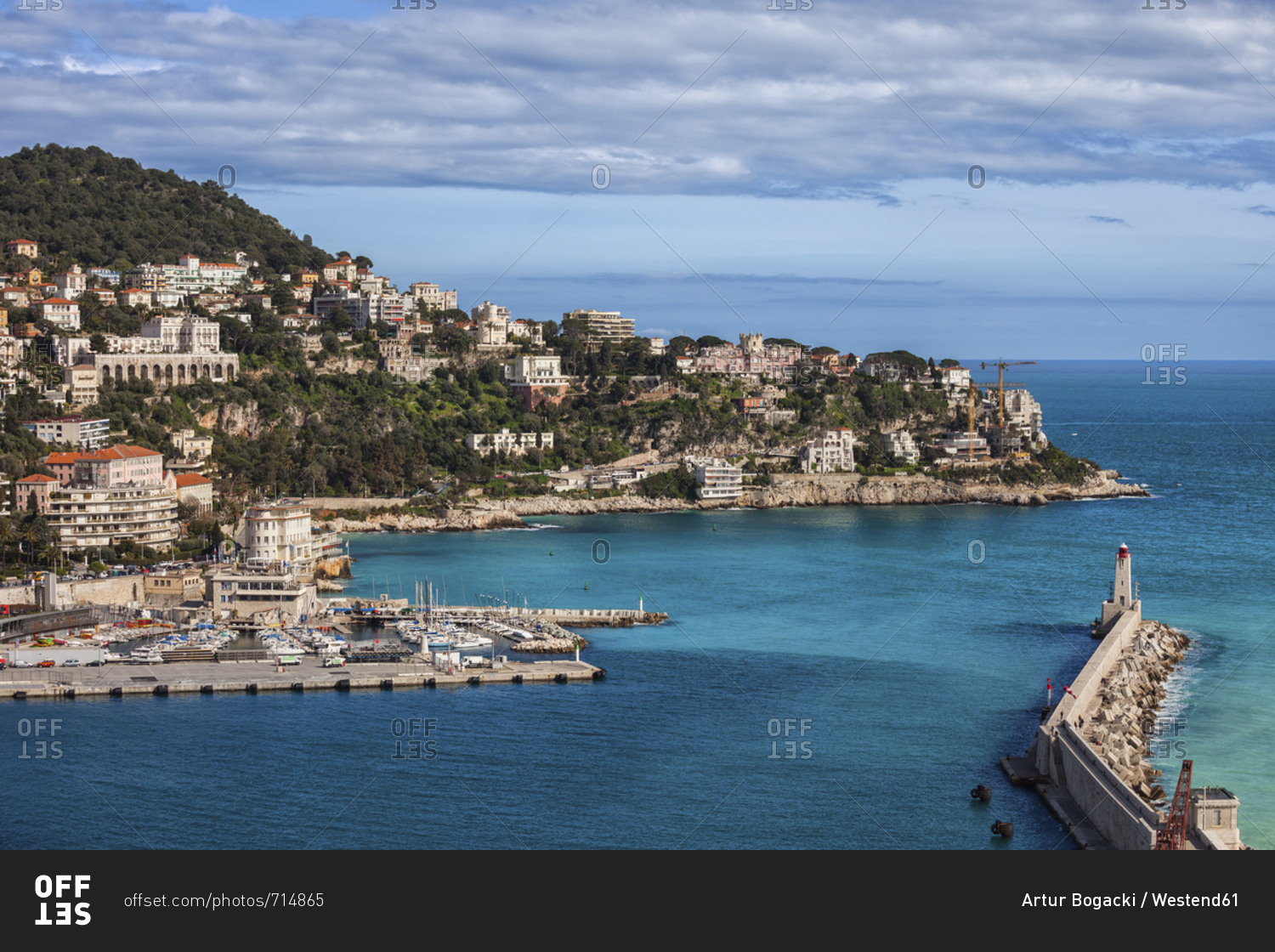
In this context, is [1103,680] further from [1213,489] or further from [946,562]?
[1213,489]

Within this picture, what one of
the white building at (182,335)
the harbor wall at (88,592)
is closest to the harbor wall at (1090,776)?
the harbor wall at (88,592)

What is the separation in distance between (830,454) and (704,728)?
27508 millimetres

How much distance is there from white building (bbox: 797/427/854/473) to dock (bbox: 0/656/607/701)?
24248mm

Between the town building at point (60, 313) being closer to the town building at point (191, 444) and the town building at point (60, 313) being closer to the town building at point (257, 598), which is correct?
the town building at point (191, 444)

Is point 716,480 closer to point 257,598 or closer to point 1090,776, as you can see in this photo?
point 257,598

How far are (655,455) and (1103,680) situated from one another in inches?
1051

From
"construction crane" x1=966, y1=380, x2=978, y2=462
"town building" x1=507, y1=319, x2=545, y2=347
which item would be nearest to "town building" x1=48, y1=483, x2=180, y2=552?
"town building" x1=507, y1=319, x2=545, y2=347

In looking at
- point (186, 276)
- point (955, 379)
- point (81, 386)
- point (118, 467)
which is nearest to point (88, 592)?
point (118, 467)

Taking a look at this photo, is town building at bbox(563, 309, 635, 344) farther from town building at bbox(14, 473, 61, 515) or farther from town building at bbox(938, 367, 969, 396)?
town building at bbox(14, 473, 61, 515)

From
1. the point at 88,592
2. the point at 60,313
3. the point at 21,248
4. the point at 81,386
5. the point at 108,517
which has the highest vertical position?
the point at 21,248

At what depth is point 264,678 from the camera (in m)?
16.7

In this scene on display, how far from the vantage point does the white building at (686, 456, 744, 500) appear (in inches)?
1506

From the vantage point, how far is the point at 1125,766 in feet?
38.6

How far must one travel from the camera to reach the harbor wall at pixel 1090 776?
9812mm
